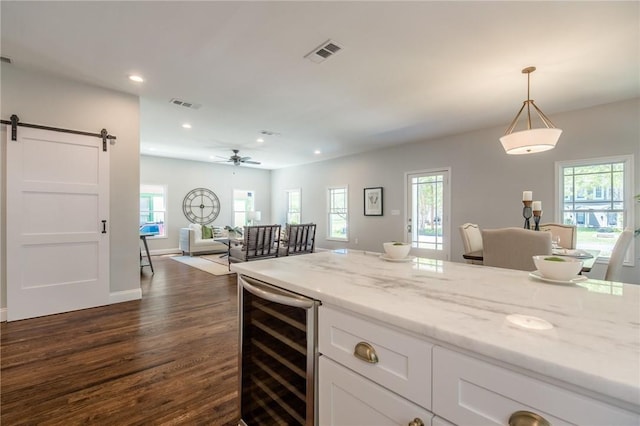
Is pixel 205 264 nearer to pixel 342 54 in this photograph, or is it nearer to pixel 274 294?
pixel 342 54

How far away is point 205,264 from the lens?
6398 mm

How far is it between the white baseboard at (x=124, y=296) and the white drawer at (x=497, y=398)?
411 centimetres

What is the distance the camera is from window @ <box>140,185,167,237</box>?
309 inches

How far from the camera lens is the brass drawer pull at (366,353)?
889 millimetres

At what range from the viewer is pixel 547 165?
4.42m

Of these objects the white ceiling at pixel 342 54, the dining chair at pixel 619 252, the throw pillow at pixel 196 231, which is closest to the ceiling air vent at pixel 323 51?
the white ceiling at pixel 342 54

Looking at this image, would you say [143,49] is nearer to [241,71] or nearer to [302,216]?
[241,71]

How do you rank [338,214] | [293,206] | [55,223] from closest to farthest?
[55,223] < [338,214] < [293,206]

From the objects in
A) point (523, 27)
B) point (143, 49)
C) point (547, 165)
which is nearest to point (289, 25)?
point (143, 49)

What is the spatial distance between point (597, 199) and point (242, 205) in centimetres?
871

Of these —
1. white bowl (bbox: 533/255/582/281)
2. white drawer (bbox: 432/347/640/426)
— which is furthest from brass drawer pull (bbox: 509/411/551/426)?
white bowl (bbox: 533/255/582/281)

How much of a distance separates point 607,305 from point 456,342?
0.63 metres

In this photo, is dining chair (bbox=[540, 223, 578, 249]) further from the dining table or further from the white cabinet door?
the white cabinet door

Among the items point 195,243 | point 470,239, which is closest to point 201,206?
point 195,243
